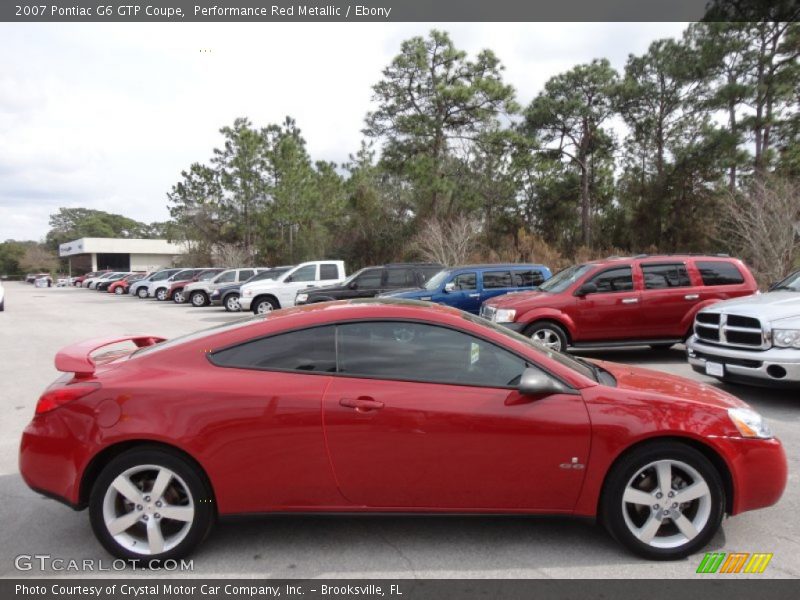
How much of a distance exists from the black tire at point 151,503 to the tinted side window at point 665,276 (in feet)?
26.4

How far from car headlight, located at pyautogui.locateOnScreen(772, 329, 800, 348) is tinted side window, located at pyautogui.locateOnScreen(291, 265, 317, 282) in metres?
15.4

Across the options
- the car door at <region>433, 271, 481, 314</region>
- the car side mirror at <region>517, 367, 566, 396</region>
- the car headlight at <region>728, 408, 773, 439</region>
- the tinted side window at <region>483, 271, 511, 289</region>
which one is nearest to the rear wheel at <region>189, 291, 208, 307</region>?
the car door at <region>433, 271, 481, 314</region>

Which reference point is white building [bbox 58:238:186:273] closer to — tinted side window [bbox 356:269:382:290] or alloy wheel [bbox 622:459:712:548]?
tinted side window [bbox 356:269:382:290]

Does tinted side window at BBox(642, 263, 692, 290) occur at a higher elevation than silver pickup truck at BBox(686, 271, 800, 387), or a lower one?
higher

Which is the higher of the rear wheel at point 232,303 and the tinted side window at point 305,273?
the tinted side window at point 305,273

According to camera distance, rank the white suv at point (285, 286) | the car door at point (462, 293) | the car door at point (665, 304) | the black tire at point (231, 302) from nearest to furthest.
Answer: the car door at point (665, 304) → the car door at point (462, 293) → the white suv at point (285, 286) → the black tire at point (231, 302)

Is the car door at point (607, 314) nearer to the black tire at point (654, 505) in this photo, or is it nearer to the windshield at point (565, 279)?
the windshield at point (565, 279)

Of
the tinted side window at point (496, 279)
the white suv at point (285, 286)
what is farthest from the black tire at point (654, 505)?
the white suv at point (285, 286)

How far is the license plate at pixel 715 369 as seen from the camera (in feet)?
21.2

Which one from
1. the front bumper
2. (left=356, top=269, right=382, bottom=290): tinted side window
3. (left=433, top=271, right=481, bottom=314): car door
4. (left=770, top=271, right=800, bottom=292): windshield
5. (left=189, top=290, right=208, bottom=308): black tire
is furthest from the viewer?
(left=189, top=290, right=208, bottom=308): black tire

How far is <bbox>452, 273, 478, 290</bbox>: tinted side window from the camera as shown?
12.4m

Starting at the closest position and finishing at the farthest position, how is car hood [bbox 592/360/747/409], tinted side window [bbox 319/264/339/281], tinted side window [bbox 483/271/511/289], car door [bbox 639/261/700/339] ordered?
car hood [bbox 592/360/747/409]
car door [bbox 639/261/700/339]
tinted side window [bbox 483/271/511/289]
tinted side window [bbox 319/264/339/281]
